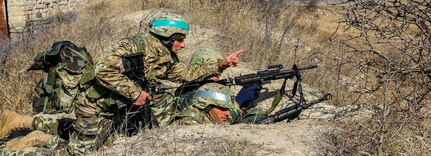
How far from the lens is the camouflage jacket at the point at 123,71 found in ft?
13.8

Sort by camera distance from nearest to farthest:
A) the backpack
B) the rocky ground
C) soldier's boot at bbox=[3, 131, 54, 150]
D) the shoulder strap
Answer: the rocky ground < the shoulder strap < soldier's boot at bbox=[3, 131, 54, 150] < the backpack

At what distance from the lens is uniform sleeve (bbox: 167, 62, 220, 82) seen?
484 cm

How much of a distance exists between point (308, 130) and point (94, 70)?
1819mm

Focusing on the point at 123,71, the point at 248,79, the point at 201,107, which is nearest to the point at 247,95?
the point at 248,79

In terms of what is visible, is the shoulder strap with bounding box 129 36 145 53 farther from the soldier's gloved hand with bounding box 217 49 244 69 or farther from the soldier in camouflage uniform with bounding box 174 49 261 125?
the soldier's gloved hand with bounding box 217 49 244 69

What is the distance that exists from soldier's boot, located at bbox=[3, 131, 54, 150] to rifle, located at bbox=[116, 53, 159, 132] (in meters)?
0.79

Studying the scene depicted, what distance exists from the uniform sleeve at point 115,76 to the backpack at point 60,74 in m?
1.42

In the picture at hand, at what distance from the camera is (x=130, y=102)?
4355 millimetres

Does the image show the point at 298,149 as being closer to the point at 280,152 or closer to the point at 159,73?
the point at 280,152

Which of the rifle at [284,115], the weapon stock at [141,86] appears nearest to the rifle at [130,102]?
the weapon stock at [141,86]

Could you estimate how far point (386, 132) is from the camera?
355 centimetres

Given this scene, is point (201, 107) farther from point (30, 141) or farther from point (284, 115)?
point (30, 141)

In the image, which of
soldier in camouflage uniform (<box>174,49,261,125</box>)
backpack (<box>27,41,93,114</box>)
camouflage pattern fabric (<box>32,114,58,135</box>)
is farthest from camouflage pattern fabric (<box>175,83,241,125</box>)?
backpack (<box>27,41,93,114</box>)

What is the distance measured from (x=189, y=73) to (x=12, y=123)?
1.81 m
